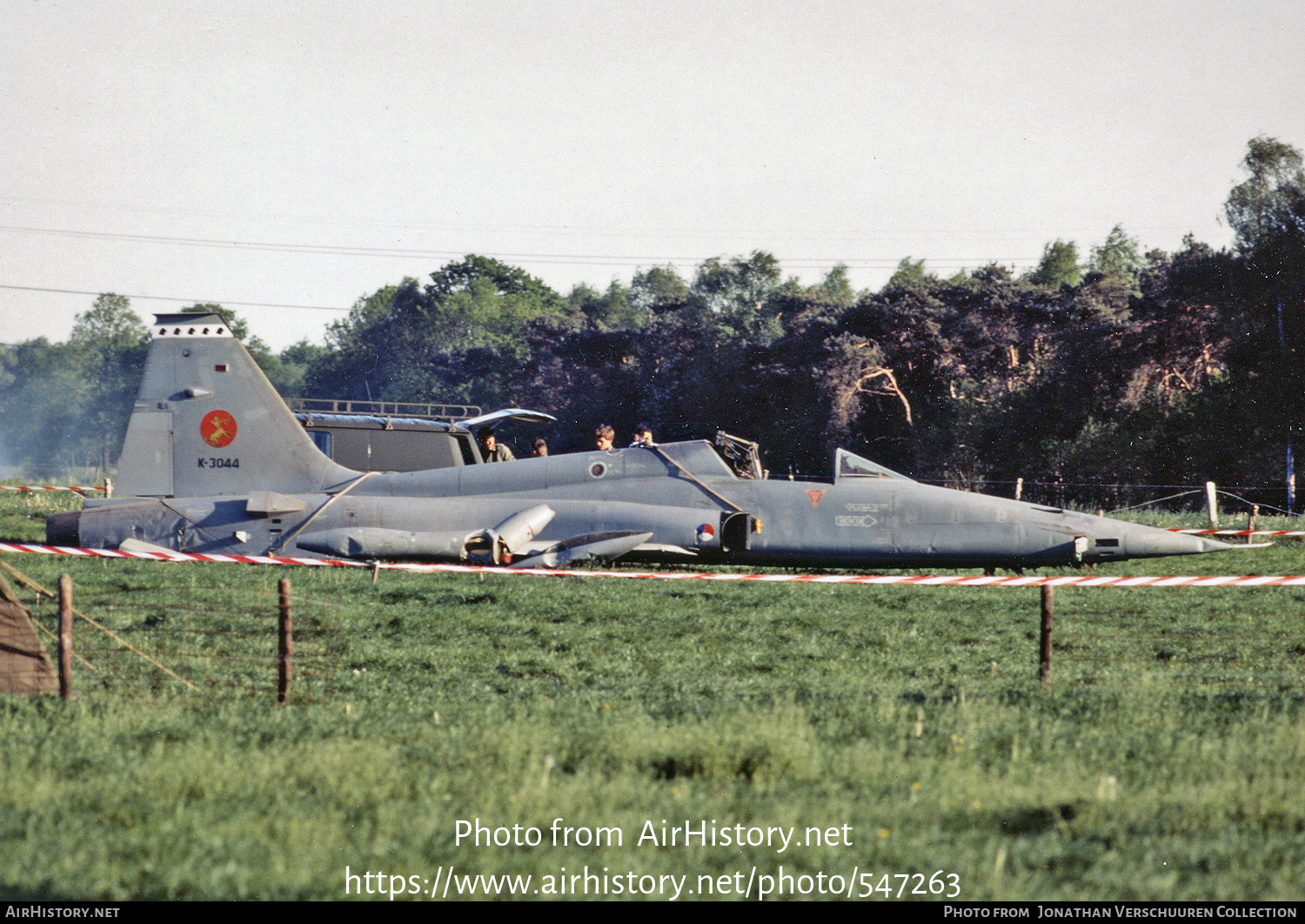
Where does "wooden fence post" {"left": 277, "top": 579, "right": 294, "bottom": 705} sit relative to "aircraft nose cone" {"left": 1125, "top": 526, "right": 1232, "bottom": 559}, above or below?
below

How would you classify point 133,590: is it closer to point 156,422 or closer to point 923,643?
point 156,422

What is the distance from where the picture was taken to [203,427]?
17.5 m

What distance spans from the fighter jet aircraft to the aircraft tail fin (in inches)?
0.8

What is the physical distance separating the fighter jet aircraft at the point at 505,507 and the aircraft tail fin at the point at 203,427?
0.07 ft

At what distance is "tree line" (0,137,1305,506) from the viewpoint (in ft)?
120

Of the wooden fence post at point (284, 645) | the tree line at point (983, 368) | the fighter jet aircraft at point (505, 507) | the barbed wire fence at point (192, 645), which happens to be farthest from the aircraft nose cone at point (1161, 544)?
the tree line at point (983, 368)

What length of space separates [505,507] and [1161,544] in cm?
969

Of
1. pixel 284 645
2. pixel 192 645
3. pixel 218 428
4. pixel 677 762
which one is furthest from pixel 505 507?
pixel 677 762

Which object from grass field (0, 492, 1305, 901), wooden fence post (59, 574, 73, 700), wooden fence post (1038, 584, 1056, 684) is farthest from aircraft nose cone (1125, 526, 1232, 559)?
wooden fence post (59, 574, 73, 700)

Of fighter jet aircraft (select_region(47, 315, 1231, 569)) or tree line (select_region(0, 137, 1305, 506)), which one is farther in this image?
tree line (select_region(0, 137, 1305, 506))

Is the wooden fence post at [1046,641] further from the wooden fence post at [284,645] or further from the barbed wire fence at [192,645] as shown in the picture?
the wooden fence post at [284,645]

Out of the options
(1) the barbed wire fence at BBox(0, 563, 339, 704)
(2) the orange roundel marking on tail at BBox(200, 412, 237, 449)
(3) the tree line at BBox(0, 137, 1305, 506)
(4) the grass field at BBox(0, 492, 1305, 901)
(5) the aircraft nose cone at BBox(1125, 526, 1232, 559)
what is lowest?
(4) the grass field at BBox(0, 492, 1305, 901)

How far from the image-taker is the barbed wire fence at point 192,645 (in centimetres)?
874

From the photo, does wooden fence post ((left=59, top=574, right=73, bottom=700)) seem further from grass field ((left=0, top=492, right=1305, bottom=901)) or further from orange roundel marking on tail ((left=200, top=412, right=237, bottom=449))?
orange roundel marking on tail ((left=200, top=412, right=237, bottom=449))
